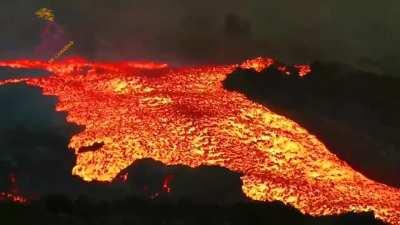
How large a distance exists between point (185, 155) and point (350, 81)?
2715 cm

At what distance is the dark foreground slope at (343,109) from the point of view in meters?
47.0

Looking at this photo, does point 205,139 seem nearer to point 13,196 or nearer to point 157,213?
point 157,213

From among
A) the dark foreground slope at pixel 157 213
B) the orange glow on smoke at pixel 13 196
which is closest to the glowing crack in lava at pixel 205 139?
the dark foreground slope at pixel 157 213

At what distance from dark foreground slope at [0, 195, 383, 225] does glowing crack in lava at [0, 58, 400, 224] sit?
40.5 inches

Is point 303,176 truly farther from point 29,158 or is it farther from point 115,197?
point 29,158

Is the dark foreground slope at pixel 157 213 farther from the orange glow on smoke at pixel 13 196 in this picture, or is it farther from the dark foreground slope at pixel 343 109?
the dark foreground slope at pixel 343 109

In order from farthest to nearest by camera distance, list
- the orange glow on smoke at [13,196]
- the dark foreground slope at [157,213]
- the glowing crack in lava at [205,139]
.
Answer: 1. the glowing crack in lava at [205,139]
2. the orange glow on smoke at [13,196]
3. the dark foreground slope at [157,213]

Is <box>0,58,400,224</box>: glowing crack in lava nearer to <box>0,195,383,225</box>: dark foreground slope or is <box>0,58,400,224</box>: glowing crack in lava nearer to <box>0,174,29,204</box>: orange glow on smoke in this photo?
<box>0,195,383,225</box>: dark foreground slope

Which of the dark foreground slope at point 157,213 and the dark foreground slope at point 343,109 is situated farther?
the dark foreground slope at point 343,109

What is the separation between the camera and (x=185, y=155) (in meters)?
40.5

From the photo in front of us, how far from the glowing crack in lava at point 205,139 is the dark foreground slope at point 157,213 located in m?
1.03

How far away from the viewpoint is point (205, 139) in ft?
139

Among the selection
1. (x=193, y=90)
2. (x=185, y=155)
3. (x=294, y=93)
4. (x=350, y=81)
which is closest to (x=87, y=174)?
(x=185, y=155)

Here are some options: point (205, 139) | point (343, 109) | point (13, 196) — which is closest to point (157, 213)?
point (13, 196)
